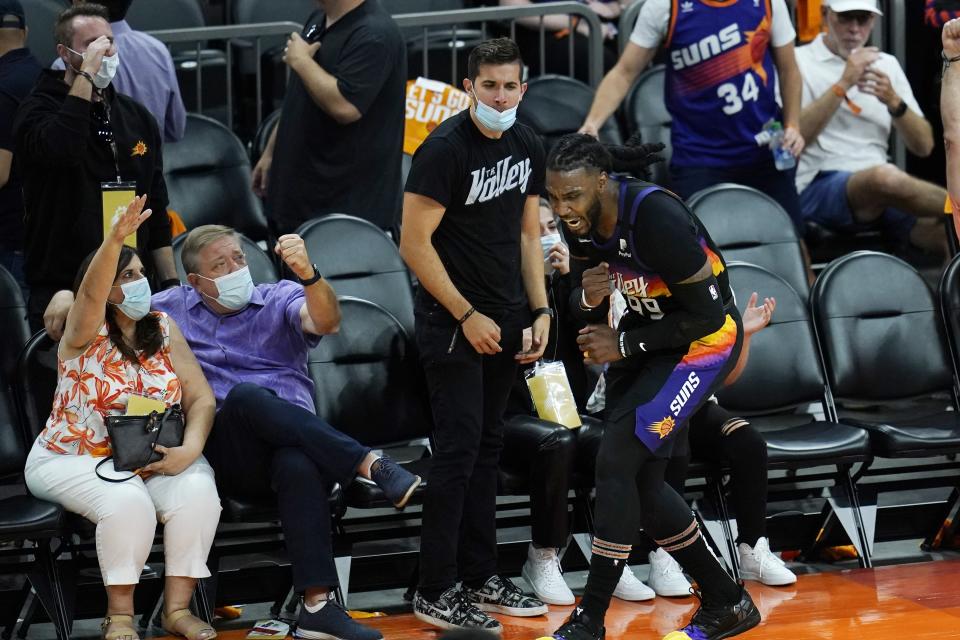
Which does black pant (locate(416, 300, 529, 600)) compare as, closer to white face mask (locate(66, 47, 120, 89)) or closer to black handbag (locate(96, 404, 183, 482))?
black handbag (locate(96, 404, 183, 482))

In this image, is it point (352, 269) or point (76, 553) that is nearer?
point (76, 553)

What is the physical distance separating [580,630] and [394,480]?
31.0 inches

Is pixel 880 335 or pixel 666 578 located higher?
pixel 880 335

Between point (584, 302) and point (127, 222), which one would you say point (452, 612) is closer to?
point (584, 302)

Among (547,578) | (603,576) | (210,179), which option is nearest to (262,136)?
(210,179)

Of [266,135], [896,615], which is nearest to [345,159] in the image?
[266,135]

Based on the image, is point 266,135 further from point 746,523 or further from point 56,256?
point 746,523

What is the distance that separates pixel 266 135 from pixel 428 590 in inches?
116

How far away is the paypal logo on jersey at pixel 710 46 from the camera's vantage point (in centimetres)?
668

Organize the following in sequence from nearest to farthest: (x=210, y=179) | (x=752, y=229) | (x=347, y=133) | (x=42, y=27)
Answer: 1. (x=347, y=133)
2. (x=752, y=229)
3. (x=210, y=179)
4. (x=42, y=27)

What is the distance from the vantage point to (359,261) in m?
5.78

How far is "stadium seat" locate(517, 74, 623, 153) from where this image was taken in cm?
723

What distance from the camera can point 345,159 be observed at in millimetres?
6090

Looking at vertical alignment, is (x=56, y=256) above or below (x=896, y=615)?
above
